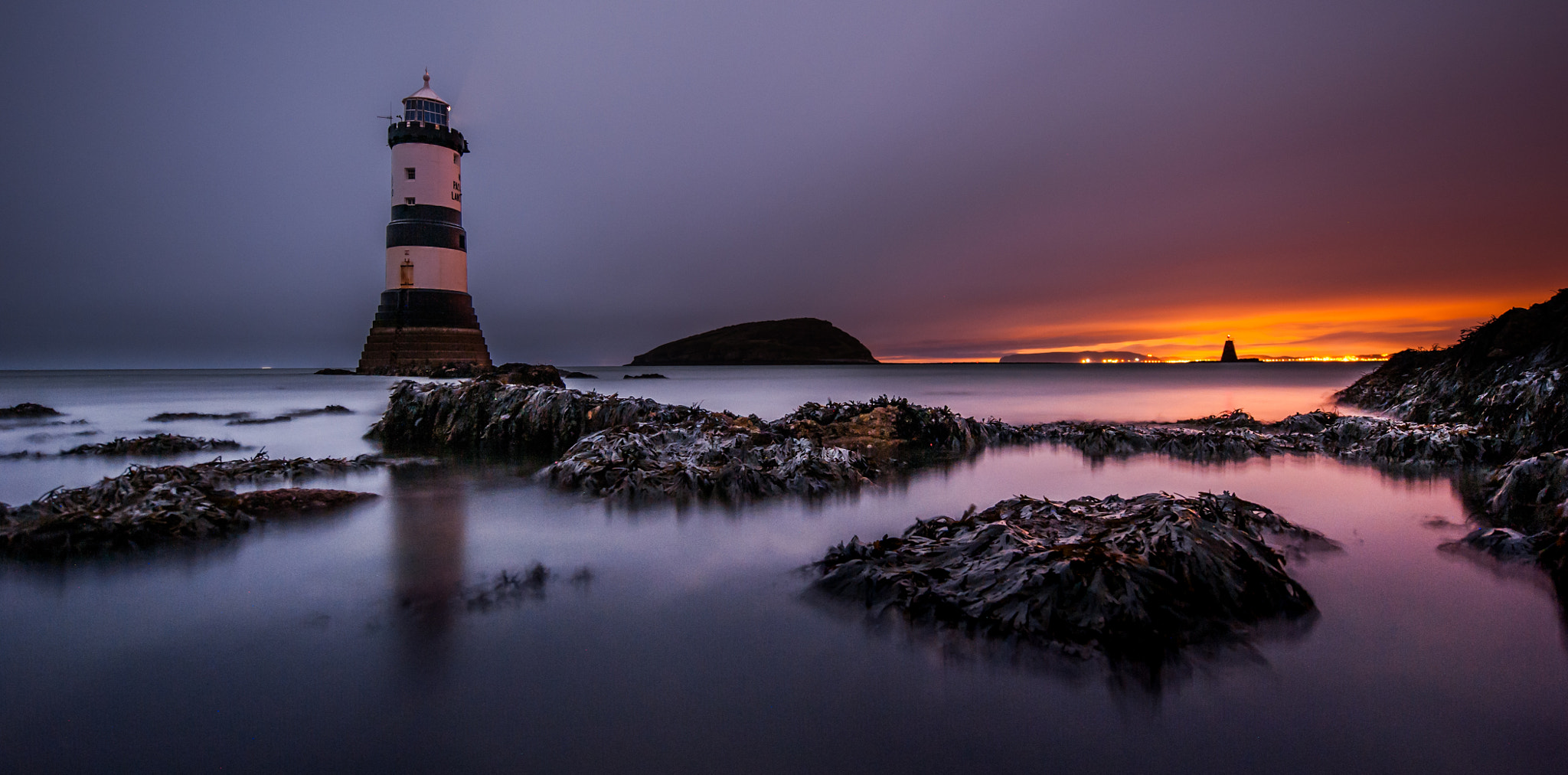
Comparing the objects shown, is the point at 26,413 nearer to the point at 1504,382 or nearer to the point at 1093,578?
the point at 1093,578

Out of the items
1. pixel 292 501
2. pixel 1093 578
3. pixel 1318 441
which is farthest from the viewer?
pixel 1318 441

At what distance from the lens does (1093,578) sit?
3010 millimetres

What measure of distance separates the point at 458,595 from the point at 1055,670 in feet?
9.88

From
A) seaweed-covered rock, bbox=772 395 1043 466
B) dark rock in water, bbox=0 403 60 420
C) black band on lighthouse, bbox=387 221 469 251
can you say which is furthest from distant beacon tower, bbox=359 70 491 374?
seaweed-covered rock, bbox=772 395 1043 466

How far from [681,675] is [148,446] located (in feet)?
33.8

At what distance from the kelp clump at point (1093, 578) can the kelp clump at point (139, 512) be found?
4.36 metres

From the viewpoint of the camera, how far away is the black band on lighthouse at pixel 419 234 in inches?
1459

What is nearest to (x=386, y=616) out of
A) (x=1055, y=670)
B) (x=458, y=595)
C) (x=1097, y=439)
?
(x=458, y=595)

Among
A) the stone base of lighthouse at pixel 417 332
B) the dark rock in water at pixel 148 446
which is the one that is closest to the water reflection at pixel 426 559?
the dark rock in water at pixel 148 446

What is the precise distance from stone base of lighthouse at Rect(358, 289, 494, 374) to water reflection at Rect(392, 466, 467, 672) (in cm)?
3486

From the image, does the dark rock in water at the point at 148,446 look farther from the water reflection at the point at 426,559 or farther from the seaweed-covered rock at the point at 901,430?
the seaweed-covered rock at the point at 901,430

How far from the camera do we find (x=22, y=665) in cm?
270

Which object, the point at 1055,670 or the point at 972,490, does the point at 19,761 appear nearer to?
the point at 1055,670

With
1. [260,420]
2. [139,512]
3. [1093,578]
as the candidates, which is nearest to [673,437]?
[139,512]
